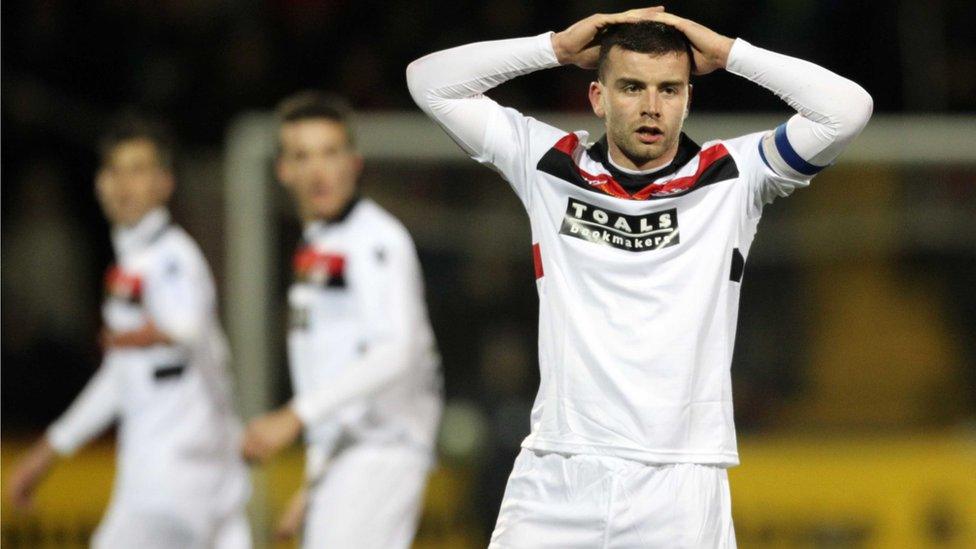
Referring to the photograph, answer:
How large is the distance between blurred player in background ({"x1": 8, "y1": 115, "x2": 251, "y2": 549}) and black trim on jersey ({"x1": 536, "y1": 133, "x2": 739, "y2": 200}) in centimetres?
313

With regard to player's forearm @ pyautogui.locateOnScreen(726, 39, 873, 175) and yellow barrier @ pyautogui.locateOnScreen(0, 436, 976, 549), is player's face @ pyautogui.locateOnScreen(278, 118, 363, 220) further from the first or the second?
yellow barrier @ pyautogui.locateOnScreen(0, 436, 976, 549)

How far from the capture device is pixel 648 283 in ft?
12.4

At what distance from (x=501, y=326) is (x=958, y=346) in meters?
2.68

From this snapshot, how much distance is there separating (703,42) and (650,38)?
13cm

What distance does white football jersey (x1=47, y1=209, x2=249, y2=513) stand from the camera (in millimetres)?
6809

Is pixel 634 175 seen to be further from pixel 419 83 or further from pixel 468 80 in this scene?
pixel 419 83

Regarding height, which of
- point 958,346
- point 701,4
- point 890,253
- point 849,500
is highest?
point 701,4

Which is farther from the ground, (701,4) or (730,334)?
(701,4)

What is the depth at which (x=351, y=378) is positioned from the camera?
5.63m

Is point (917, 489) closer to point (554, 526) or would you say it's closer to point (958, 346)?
point (958, 346)

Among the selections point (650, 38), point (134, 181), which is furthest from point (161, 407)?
point (650, 38)

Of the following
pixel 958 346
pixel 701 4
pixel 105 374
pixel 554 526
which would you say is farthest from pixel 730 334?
pixel 701 4

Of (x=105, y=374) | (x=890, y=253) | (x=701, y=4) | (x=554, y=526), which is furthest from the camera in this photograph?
(x=701, y=4)

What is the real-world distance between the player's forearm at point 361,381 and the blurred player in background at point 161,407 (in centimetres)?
132
